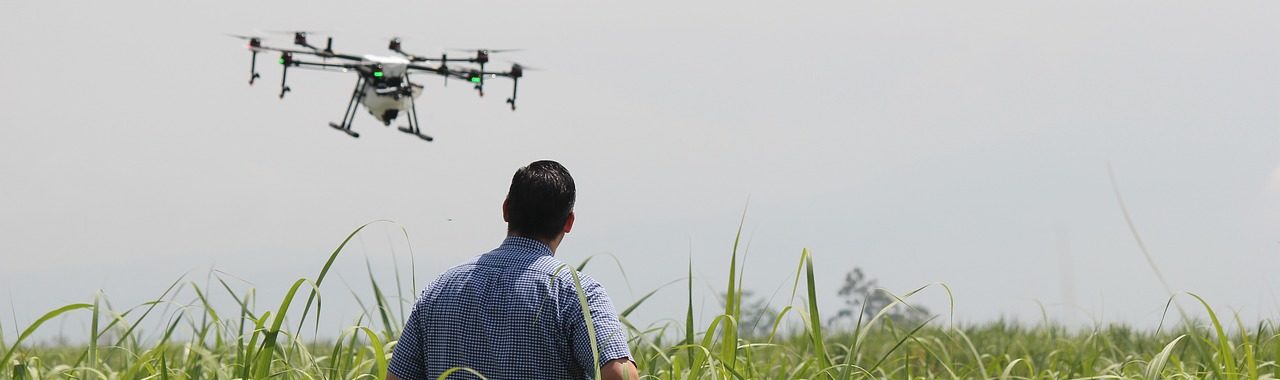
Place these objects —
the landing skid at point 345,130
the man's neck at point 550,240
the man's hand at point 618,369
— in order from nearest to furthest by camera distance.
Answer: the man's hand at point 618,369, the man's neck at point 550,240, the landing skid at point 345,130

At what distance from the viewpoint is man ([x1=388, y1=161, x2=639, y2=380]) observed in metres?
3.26

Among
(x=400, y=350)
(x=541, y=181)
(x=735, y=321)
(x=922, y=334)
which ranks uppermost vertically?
(x=541, y=181)

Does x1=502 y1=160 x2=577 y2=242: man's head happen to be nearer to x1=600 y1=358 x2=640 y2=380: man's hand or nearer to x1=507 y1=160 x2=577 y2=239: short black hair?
x1=507 y1=160 x2=577 y2=239: short black hair

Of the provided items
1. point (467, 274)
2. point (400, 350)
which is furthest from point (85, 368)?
point (467, 274)

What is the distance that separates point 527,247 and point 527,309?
20 cm

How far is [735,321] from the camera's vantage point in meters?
3.51

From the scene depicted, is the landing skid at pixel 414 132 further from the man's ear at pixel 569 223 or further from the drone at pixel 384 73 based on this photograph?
the man's ear at pixel 569 223

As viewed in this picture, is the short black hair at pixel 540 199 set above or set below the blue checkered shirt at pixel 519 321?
above

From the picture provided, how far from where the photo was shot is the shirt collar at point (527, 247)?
338 cm

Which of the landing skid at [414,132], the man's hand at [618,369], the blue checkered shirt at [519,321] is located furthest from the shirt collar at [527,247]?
the landing skid at [414,132]

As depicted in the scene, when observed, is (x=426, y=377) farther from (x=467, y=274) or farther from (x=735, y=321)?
(x=735, y=321)

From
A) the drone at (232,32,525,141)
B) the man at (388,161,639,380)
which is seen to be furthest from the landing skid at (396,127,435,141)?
the man at (388,161,639,380)

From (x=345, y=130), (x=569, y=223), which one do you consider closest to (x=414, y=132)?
(x=345, y=130)

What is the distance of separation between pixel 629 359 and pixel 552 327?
0.23m
